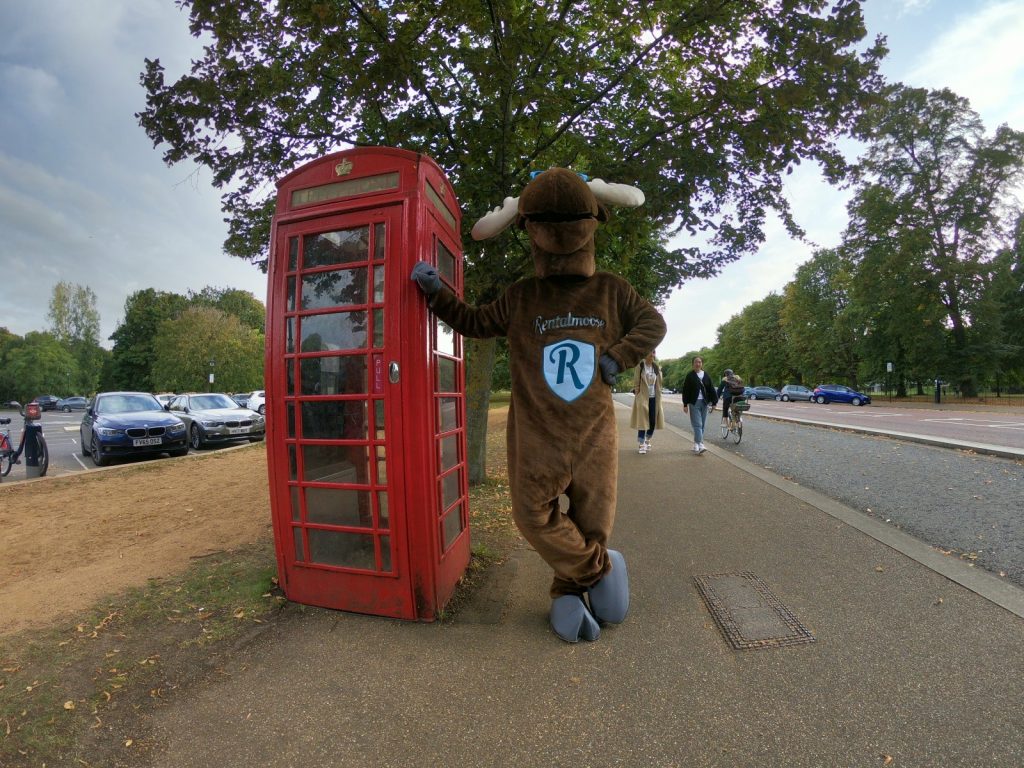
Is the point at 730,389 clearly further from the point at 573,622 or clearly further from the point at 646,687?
the point at 646,687

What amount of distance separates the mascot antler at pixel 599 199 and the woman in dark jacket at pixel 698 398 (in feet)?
23.8

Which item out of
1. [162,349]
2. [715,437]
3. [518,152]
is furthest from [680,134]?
[162,349]

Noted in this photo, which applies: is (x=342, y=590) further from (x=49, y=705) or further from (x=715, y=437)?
(x=715, y=437)

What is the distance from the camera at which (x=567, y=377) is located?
2.75 metres

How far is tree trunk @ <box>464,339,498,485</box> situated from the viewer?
7114 mm

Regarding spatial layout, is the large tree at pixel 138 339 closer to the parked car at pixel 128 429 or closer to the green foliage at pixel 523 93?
the parked car at pixel 128 429

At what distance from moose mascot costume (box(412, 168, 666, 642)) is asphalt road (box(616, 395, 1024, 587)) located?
9.30ft

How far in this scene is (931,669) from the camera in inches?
94.6

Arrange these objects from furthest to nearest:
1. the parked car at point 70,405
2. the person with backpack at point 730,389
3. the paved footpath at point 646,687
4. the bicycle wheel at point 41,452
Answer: the parked car at point 70,405
the person with backpack at point 730,389
the bicycle wheel at point 41,452
the paved footpath at point 646,687

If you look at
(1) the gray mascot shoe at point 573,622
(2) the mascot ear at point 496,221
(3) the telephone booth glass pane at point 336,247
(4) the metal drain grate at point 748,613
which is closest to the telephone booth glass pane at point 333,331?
(3) the telephone booth glass pane at point 336,247

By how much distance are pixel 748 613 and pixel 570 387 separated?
171 cm

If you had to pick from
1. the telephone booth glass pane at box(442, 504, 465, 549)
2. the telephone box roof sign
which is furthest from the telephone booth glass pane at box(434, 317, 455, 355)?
the telephone booth glass pane at box(442, 504, 465, 549)

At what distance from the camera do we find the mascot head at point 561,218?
8.87 feet

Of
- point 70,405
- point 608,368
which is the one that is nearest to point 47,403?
point 70,405
